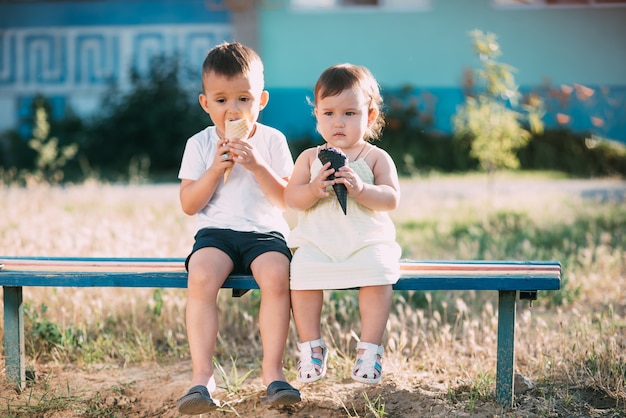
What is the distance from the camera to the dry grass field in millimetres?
3619

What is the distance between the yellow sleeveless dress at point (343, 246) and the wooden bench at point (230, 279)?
0.51 feet

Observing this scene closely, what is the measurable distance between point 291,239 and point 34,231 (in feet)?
9.43

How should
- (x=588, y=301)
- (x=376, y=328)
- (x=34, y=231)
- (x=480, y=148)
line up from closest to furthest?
1. (x=376, y=328)
2. (x=588, y=301)
3. (x=34, y=231)
4. (x=480, y=148)

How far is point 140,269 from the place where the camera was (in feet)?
12.1

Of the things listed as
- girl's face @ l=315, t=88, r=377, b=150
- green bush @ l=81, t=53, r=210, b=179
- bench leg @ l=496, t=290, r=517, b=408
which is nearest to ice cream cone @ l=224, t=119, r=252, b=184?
girl's face @ l=315, t=88, r=377, b=150

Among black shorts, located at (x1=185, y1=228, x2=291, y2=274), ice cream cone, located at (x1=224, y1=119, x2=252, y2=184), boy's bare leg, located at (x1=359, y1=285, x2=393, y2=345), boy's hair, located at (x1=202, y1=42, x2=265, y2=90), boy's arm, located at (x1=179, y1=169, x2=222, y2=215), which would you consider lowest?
boy's bare leg, located at (x1=359, y1=285, x2=393, y2=345)

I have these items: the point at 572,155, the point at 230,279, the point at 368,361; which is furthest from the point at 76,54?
the point at 368,361

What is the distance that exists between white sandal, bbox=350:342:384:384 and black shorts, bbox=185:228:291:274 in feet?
1.67

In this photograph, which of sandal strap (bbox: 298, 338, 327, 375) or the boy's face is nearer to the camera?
sandal strap (bbox: 298, 338, 327, 375)

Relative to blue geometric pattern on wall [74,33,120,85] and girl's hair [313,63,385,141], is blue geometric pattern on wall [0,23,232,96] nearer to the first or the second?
blue geometric pattern on wall [74,33,120,85]

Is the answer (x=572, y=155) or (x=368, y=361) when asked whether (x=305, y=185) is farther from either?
(x=572, y=155)

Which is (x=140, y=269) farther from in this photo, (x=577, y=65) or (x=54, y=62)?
(x=54, y=62)

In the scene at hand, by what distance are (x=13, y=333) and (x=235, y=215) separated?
109cm

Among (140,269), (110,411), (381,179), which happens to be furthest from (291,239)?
(110,411)
